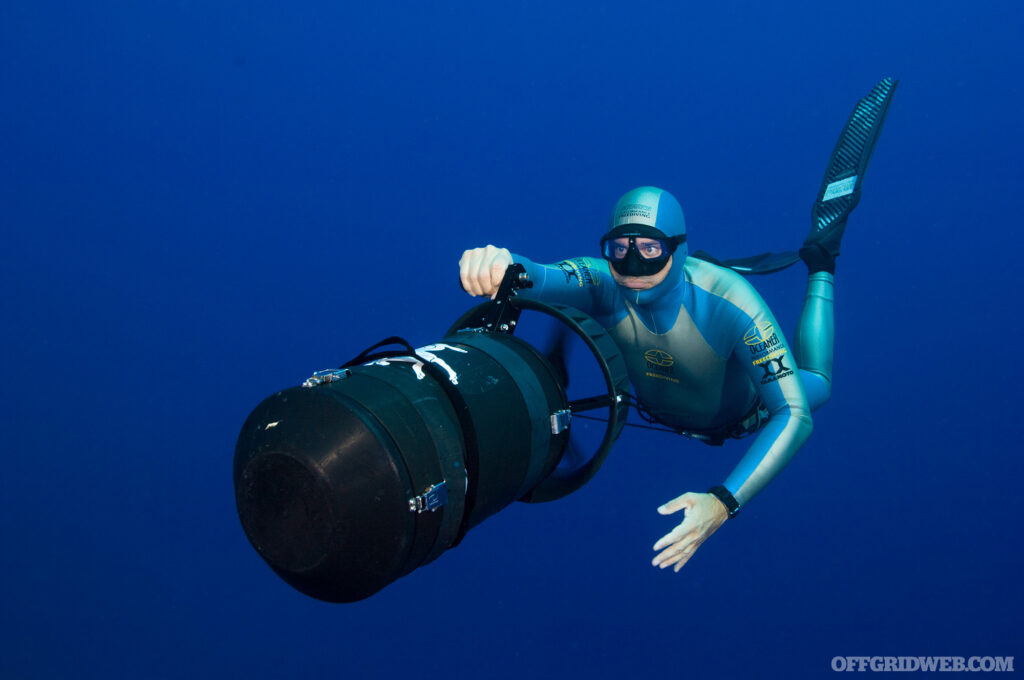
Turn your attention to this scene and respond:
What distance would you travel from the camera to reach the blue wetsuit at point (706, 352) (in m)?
3.09

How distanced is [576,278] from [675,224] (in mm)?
573

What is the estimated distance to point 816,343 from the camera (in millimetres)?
4441

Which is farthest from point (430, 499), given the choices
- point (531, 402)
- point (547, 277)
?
point (547, 277)

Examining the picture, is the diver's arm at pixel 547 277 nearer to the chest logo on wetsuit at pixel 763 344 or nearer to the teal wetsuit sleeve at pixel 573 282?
the teal wetsuit sleeve at pixel 573 282

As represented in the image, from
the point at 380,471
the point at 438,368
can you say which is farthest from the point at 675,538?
the point at 380,471

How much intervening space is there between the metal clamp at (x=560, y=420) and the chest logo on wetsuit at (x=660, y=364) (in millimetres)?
1372

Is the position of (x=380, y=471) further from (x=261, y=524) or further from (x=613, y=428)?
(x=613, y=428)

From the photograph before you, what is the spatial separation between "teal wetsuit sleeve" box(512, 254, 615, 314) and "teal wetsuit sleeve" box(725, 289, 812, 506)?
30.2 inches

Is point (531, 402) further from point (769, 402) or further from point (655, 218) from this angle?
point (769, 402)

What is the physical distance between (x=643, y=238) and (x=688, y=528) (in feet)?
4.50

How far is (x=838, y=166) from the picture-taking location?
5.33 metres

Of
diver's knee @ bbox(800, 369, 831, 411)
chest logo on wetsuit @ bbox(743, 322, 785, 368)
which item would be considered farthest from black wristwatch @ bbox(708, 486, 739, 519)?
diver's knee @ bbox(800, 369, 831, 411)

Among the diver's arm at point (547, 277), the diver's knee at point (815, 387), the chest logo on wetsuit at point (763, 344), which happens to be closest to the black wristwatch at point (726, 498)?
the chest logo on wetsuit at point (763, 344)

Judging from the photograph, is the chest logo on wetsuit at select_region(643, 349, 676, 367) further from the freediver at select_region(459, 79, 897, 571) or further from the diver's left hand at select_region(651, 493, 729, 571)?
the diver's left hand at select_region(651, 493, 729, 571)
